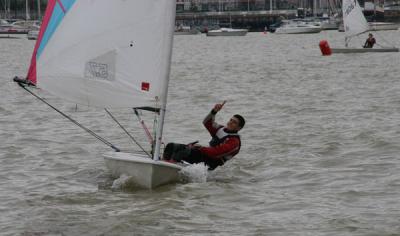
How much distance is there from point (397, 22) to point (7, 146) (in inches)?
3789

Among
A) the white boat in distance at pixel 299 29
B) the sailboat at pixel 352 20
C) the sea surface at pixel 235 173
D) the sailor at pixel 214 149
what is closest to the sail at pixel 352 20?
the sailboat at pixel 352 20

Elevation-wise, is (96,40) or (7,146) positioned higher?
(96,40)

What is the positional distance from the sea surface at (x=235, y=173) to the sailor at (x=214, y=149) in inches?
13.3

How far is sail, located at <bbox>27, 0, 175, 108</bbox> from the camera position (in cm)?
1109

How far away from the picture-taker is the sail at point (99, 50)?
36.4ft

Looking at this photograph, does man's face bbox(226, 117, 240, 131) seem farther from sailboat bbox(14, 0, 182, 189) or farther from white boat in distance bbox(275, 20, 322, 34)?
white boat in distance bbox(275, 20, 322, 34)

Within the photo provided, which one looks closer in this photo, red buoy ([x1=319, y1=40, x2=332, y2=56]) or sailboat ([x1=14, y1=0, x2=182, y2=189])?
sailboat ([x1=14, y1=0, x2=182, y2=189])

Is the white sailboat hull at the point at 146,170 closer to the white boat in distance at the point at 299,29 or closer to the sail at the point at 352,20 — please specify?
the sail at the point at 352,20

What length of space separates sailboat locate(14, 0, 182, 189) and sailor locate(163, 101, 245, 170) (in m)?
Answer: 0.48

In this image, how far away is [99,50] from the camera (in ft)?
37.1

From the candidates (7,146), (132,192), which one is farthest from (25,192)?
(7,146)

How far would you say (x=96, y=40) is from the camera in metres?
11.3

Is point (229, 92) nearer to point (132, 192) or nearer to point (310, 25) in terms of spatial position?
point (132, 192)

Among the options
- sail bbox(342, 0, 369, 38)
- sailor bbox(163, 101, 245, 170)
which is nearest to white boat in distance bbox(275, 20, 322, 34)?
sail bbox(342, 0, 369, 38)
